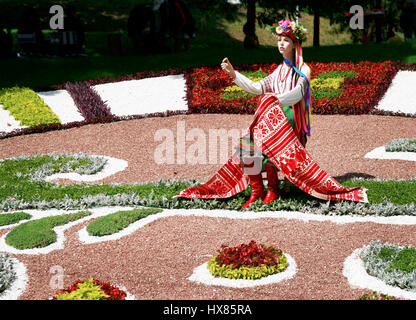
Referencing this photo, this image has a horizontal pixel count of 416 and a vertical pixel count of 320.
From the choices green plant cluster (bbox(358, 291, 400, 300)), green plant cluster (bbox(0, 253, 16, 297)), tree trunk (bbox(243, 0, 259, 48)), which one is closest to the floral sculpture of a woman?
green plant cluster (bbox(358, 291, 400, 300))

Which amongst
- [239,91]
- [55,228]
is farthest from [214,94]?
[55,228]

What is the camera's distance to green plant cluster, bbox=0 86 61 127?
14.2 meters

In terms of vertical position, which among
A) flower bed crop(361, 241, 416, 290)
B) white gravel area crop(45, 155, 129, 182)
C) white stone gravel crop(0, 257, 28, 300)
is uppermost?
flower bed crop(361, 241, 416, 290)

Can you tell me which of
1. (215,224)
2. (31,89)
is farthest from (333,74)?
(215,224)

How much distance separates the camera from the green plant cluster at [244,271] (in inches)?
236

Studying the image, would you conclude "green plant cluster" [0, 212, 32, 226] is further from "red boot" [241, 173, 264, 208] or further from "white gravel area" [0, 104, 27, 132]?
"white gravel area" [0, 104, 27, 132]

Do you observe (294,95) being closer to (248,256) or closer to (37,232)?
(248,256)

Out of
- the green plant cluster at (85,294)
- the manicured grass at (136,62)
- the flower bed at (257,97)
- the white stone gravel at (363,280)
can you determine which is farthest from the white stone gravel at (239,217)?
the manicured grass at (136,62)

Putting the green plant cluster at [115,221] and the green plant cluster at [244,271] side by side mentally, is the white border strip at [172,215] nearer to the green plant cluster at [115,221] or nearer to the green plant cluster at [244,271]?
the green plant cluster at [115,221]

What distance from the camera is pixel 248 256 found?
614cm

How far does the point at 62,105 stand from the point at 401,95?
851 centimetres

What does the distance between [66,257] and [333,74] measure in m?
11.4

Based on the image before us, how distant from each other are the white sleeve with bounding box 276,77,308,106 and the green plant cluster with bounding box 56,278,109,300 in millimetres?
3668

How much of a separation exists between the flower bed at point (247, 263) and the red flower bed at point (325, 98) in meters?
8.19
